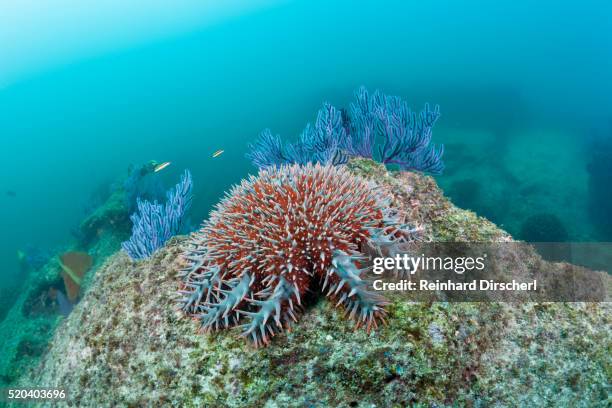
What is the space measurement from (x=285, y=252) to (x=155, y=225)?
2.73 metres

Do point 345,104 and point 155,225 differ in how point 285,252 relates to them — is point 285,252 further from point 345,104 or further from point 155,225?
point 345,104

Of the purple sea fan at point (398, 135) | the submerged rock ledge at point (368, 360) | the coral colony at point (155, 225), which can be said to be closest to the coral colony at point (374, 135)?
the purple sea fan at point (398, 135)

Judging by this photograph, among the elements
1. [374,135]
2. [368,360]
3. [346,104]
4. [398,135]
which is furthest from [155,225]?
[346,104]

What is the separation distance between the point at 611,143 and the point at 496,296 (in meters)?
32.4

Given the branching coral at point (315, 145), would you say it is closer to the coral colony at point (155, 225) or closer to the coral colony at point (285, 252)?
the coral colony at point (155, 225)

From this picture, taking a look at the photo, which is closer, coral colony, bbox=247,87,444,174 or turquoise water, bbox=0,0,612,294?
coral colony, bbox=247,87,444,174

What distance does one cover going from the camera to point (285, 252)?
247 cm

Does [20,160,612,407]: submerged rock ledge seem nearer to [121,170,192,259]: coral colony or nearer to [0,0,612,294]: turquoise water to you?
[121,170,192,259]: coral colony

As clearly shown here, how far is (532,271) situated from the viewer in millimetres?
3285

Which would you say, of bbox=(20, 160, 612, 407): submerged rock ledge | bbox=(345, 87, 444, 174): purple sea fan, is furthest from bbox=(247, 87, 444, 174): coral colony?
bbox=(20, 160, 612, 407): submerged rock ledge

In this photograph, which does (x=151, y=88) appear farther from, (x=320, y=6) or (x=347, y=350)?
(x=347, y=350)

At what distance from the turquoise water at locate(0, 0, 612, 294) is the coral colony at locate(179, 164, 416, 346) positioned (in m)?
19.0

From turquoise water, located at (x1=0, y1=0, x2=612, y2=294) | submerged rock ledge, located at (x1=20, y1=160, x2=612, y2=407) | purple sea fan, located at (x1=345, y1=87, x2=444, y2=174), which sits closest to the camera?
submerged rock ledge, located at (x1=20, y1=160, x2=612, y2=407)

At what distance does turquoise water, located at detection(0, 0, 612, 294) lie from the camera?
81.1 feet
